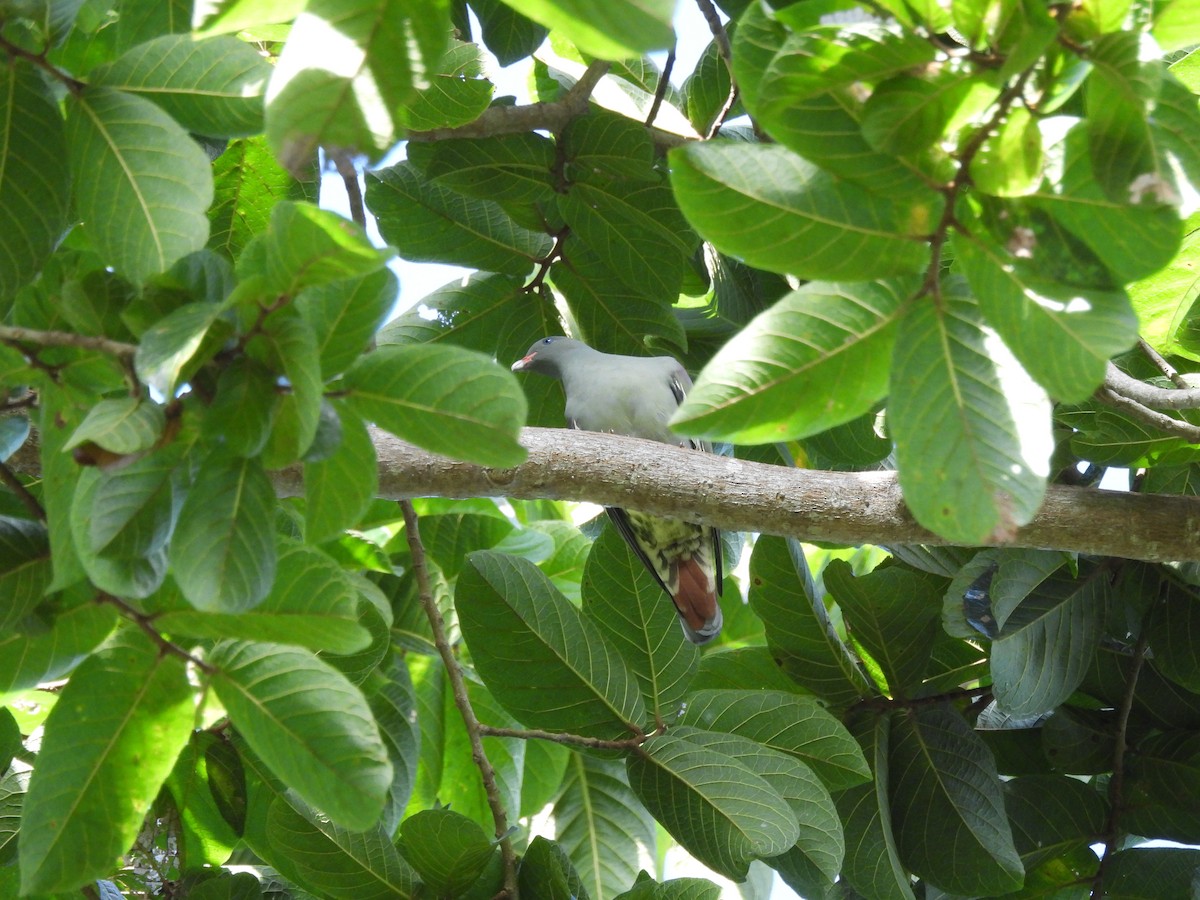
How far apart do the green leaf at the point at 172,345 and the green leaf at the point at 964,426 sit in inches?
25.0

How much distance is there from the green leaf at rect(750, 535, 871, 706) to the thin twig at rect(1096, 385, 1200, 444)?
728 millimetres

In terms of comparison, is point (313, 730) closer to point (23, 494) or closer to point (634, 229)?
point (23, 494)

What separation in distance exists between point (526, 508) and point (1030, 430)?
2.99m

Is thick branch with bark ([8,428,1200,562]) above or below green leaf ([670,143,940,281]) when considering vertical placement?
below

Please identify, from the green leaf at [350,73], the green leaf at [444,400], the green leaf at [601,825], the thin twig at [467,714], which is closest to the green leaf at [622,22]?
the green leaf at [350,73]

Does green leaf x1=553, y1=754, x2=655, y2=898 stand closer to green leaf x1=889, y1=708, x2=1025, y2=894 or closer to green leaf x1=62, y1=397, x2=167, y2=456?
green leaf x1=889, y1=708, x2=1025, y2=894

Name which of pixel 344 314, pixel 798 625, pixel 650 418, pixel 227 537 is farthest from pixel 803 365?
pixel 650 418

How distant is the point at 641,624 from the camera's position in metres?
2.22

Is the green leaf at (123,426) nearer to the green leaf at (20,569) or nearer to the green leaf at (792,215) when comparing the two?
the green leaf at (20,569)

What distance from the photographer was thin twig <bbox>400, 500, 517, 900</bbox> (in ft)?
6.37

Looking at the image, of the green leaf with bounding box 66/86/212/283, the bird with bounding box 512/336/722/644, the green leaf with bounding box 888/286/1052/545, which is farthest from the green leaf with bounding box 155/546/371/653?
the bird with bounding box 512/336/722/644

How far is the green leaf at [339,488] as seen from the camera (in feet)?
3.93

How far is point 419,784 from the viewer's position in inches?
102

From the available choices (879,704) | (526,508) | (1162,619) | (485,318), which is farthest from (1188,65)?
(526,508)
